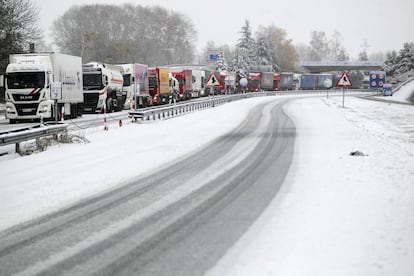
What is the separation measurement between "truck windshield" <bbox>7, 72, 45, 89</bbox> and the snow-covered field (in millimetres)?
8774

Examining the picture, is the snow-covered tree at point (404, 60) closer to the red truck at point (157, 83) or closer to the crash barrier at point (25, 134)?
the red truck at point (157, 83)

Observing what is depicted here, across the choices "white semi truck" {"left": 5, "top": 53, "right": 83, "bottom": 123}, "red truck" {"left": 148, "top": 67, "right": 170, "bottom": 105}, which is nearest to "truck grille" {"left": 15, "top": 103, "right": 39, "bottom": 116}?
"white semi truck" {"left": 5, "top": 53, "right": 83, "bottom": 123}

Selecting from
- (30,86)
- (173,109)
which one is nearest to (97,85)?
(173,109)

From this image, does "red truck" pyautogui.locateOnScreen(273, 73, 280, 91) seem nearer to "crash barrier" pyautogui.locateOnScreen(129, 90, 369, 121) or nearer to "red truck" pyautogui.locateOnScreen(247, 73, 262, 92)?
"red truck" pyautogui.locateOnScreen(247, 73, 262, 92)

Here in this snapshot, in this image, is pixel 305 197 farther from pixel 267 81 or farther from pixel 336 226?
pixel 267 81

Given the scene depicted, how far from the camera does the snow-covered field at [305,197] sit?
5.49 meters

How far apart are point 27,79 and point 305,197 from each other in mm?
19605

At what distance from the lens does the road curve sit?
17.8ft

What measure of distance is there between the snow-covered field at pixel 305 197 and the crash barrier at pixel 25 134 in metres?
0.55

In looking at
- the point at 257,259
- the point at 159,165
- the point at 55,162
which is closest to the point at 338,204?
the point at 257,259

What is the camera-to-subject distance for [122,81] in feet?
123

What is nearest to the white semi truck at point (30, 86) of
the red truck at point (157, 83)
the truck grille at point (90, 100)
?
the truck grille at point (90, 100)

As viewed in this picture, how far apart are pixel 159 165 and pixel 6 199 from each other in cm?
438

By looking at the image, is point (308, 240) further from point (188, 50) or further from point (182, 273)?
point (188, 50)
